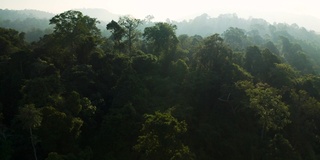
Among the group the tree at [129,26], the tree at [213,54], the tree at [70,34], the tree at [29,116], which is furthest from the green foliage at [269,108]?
the tree at [129,26]

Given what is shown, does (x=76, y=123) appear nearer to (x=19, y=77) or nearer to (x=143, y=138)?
(x=143, y=138)

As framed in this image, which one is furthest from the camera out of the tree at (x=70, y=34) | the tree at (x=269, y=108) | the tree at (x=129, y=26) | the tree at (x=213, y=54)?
the tree at (x=129, y=26)

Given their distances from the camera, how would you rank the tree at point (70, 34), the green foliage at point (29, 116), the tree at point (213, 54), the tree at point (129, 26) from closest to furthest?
the green foliage at point (29, 116) → the tree at point (213, 54) → the tree at point (70, 34) → the tree at point (129, 26)

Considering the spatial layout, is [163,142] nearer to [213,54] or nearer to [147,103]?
[147,103]

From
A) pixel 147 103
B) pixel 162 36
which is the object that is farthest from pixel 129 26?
pixel 147 103

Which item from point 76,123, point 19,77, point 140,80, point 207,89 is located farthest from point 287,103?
point 19,77

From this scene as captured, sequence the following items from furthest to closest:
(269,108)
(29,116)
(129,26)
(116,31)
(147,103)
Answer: (129,26) → (116,31) → (147,103) → (269,108) → (29,116)

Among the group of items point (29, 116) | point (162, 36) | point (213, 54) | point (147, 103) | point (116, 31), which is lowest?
point (147, 103)

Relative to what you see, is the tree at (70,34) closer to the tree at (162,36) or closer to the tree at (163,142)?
the tree at (162,36)

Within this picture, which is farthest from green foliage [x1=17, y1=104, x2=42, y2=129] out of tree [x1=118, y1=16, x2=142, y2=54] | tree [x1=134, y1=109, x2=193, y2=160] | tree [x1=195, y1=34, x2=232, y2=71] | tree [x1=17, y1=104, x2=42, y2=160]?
tree [x1=118, y1=16, x2=142, y2=54]
